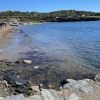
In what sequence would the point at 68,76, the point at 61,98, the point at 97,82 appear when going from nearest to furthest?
the point at 61,98
the point at 97,82
the point at 68,76

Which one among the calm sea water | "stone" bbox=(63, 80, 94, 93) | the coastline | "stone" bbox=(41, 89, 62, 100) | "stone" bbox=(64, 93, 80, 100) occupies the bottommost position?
the calm sea water

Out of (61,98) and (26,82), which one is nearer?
(61,98)

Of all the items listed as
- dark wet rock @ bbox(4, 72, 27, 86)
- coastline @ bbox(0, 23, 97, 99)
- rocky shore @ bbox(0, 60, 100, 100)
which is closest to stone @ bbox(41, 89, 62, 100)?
rocky shore @ bbox(0, 60, 100, 100)

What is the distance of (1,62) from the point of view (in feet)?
82.3

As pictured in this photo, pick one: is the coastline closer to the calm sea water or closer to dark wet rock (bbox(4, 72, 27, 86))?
dark wet rock (bbox(4, 72, 27, 86))

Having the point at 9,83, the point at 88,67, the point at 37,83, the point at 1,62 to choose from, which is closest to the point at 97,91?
the point at 37,83

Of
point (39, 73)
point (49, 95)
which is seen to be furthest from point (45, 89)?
point (39, 73)

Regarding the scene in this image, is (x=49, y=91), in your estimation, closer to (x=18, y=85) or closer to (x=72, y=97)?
(x=72, y=97)

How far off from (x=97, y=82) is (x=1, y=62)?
11.1m

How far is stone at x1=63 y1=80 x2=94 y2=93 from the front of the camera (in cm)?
1516

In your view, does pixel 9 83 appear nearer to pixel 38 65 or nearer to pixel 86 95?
pixel 86 95

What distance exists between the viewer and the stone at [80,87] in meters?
15.2

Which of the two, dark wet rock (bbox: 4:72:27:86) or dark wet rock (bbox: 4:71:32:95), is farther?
dark wet rock (bbox: 4:72:27:86)

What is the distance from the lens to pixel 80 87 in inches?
611
